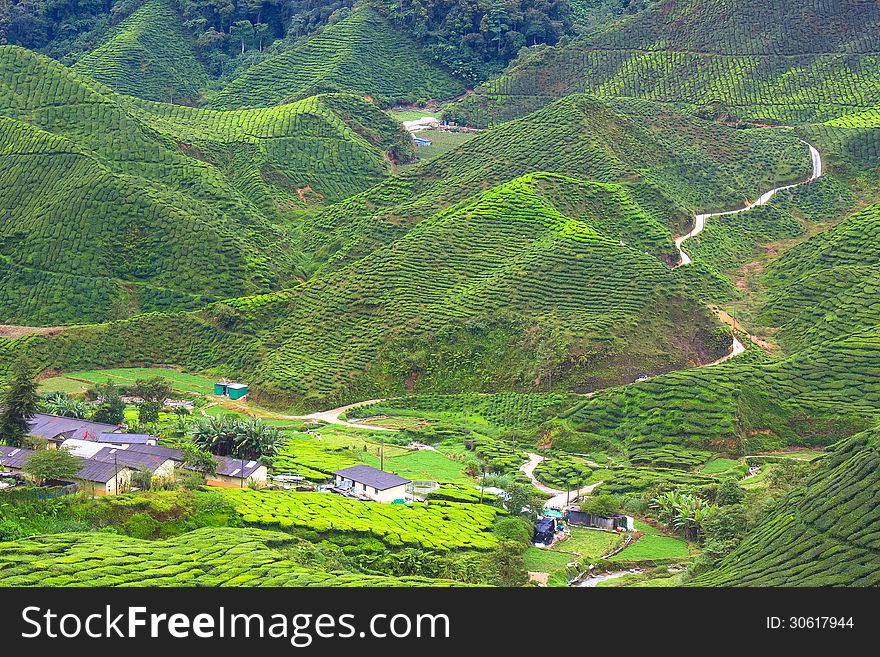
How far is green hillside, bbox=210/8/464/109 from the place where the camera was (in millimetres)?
114250

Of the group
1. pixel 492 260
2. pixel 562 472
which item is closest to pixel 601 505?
pixel 562 472

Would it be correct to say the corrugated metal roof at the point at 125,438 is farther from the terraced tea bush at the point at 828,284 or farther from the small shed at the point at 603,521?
the terraced tea bush at the point at 828,284

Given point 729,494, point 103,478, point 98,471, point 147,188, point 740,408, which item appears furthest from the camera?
point 147,188

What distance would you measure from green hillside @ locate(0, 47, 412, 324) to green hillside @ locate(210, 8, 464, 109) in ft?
29.8

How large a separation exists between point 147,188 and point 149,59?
130ft

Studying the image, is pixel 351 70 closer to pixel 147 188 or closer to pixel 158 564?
pixel 147 188

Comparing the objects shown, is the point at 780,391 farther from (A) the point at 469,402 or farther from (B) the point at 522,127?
(B) the point at 522,127

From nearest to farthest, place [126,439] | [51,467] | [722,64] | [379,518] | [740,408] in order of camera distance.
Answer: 1. [51,467]
2. [379,518]
3. [126,439]
4. [740,408]
5. [722,64]

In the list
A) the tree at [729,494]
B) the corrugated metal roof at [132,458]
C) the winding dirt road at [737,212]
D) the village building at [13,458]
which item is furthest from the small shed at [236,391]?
the tree at [729,494]

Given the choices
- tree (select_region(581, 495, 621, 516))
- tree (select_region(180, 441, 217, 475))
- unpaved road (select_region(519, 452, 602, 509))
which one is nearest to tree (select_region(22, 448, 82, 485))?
tree (select_region(180, 441, 217, 475))

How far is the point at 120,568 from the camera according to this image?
35000mm

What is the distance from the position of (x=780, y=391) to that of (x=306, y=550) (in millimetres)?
29454

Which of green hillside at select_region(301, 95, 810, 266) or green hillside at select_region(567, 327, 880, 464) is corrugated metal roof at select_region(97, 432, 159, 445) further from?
green hillside at select_region(301, 95, 810, 266)

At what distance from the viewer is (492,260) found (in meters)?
77.1
